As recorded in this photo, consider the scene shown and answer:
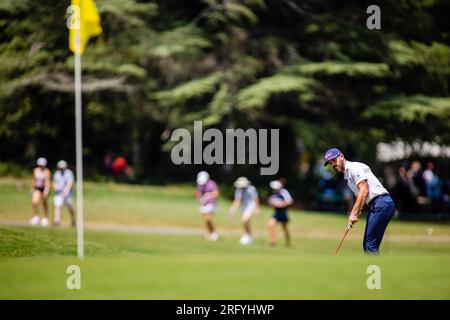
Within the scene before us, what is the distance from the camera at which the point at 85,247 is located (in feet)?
53.2

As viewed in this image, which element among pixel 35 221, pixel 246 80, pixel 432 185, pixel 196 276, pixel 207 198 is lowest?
pixel 196 276

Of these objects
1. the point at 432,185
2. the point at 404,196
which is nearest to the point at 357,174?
the point at 404,196

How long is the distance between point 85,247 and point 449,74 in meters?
24.1

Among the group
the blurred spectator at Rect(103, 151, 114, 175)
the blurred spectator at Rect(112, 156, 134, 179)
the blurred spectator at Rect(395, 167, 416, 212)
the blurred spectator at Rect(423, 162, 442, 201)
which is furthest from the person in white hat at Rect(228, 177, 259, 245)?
the blurred spectator at Rect(103, 151, 114, 175)

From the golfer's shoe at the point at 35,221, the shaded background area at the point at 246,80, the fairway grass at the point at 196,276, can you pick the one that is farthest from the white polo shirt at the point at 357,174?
the shaded background area at the point at 246,80

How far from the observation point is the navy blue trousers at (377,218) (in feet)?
40.6

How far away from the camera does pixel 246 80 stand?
3803 centimetres

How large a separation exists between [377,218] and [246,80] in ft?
85.4

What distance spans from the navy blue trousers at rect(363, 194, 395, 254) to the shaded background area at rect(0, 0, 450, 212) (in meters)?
21.4

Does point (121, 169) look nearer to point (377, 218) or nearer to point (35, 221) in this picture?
point (35, 221)

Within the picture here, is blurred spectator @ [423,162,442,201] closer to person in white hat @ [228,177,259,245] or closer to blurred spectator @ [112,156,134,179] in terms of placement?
person in white hat @ [228,177,259,245]

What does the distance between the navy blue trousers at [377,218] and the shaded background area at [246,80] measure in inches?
841

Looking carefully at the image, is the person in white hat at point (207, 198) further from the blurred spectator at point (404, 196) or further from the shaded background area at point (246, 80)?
the shaded background area at point (246, 80)

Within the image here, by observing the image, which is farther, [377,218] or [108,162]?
[108,162]
